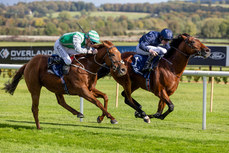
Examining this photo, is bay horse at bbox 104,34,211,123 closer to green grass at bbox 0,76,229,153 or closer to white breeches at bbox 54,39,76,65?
green grass at bbox 0,76,229,153

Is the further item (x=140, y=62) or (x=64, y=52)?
(x=140, y=62)

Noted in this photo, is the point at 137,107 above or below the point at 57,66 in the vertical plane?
below

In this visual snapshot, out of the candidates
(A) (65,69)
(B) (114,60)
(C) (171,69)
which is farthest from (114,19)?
(B) (114,60)

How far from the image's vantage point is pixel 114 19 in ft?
307

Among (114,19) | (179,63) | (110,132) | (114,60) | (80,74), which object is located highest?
(114,60)

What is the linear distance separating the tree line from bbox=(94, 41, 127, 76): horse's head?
142 feet

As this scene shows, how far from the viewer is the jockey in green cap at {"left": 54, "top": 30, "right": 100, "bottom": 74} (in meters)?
6.87

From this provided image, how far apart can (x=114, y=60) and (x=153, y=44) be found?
132cm

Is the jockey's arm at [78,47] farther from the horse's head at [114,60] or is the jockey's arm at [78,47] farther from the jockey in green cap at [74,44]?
the horse's head at [114,60]

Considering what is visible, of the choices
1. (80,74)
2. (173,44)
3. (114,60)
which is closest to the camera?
(114,60)

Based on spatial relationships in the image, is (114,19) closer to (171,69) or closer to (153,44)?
(153,44)

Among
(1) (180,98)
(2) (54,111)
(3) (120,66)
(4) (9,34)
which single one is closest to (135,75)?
(3) (120,66)

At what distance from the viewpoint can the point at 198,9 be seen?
118625 millimetres

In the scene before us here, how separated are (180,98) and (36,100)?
24.1ft
